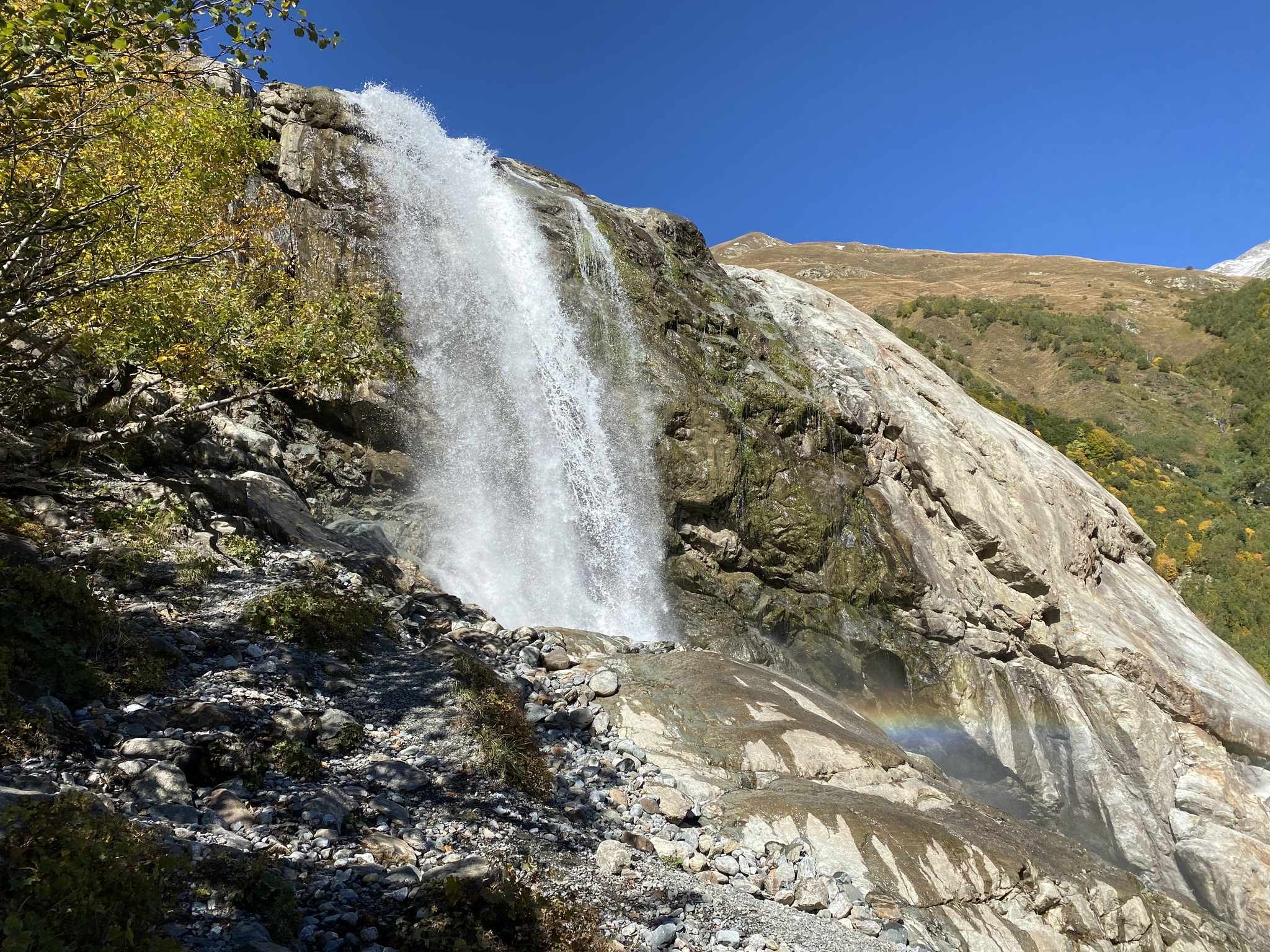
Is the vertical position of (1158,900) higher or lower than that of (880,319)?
lower

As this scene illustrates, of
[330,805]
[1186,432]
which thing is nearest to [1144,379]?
[1186,432]

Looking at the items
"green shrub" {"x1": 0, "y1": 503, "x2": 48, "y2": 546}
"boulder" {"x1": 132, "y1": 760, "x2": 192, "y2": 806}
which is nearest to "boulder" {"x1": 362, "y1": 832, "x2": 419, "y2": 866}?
"boulder" {"x1": 132, "y1": 760, "x2": 192, "y2": 806}

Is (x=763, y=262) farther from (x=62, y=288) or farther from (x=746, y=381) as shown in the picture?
(x=62, y=288)

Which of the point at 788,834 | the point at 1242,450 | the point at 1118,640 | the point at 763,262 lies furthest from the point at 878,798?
the point at 763,262

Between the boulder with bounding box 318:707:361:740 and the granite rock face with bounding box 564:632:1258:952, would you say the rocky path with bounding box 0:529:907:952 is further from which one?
the granite rock face with bounding box 564:632:1258:952

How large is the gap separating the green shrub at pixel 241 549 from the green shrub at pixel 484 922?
7.80 m

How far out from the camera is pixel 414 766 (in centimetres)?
796

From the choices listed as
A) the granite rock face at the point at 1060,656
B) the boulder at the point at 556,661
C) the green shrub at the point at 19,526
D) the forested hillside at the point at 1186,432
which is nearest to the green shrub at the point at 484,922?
the boulder at the point at 556,661

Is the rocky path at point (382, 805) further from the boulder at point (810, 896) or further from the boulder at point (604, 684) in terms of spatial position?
the boulder at point (604, 684)

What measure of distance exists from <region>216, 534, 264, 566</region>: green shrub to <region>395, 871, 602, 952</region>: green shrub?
25.6ft

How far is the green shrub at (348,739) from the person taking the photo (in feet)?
25.5

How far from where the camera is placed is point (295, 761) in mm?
7023

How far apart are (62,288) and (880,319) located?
6889cm

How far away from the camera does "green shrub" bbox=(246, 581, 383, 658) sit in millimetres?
9688
